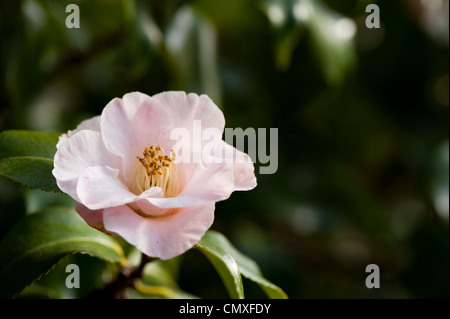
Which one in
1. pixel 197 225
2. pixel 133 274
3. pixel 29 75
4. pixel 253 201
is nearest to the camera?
pixel 197 225

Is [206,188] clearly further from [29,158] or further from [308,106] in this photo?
[308,106]

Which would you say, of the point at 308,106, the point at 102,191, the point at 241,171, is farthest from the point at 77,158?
the point at 308,106

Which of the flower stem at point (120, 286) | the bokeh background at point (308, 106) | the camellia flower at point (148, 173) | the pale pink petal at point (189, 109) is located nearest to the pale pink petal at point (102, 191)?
the camellia flower at point (148, 173)

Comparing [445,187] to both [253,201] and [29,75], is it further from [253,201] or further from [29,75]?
[29,75]

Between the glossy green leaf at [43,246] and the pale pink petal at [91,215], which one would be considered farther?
the glossy green leaf at [43,246]

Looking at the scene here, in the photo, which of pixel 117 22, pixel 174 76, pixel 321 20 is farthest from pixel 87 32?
pixel 321 20

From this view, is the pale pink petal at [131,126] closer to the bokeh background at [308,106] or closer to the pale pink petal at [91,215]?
the pale pink petal at [91,215]
